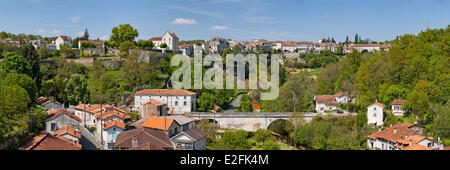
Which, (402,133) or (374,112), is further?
(374,112)

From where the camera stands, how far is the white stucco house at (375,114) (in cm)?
2850

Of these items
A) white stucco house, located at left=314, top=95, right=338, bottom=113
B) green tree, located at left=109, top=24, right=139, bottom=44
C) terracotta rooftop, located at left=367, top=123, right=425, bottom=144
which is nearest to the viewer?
terracotta rooftop, located at left=367, top=123, right=425, bottom=144

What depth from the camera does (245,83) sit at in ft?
159

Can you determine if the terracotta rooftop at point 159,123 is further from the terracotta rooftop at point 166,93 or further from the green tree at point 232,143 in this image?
the terracotta rooftop at point 166,93

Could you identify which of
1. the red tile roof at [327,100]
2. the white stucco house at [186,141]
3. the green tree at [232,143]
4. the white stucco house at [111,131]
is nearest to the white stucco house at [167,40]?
the red tile roof at [327,100]

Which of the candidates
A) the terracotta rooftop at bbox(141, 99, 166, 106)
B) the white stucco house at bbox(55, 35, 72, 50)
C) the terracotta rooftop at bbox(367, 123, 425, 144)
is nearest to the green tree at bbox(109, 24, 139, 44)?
the white stucco house at bbox(55, 35, 72, 50)

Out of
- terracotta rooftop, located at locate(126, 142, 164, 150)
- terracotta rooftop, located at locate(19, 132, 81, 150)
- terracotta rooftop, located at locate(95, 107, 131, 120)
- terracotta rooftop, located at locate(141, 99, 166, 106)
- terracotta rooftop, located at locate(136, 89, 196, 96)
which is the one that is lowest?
terracotta rooftop, located at locate(126, 142, 164, 150)

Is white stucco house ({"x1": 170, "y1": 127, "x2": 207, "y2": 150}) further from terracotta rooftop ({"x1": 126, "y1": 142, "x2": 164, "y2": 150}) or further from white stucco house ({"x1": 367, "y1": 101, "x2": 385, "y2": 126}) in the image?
white stucco house ({"x1": 367, "y1": 101, "x2": 385, "y2": 126})

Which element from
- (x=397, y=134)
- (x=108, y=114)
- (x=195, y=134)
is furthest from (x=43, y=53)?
(x=397, y=134)

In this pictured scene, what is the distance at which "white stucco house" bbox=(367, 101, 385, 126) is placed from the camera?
28500 mm
